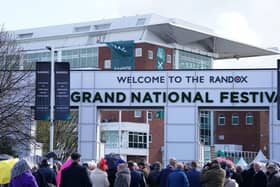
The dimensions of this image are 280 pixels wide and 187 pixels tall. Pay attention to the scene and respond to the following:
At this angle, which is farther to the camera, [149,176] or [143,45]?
[143,45]

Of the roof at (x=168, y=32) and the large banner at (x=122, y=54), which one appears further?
the roof at (x=168, y=32)

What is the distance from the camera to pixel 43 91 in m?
33.8

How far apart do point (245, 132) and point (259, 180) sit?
262 feet

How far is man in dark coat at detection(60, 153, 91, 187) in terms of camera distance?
15945 millimetres

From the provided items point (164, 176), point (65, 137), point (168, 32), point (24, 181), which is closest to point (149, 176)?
point (164, 176)

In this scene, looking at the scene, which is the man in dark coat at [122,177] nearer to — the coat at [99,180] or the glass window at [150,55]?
the coat at [99,180]

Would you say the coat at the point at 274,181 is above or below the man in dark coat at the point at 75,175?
below

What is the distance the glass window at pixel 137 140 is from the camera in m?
92.9

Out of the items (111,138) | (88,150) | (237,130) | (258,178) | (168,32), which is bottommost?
(111,138)

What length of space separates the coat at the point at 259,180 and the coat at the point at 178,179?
341 centimetres

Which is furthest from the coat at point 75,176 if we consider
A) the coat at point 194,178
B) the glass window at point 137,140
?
the glass window at point 137,140

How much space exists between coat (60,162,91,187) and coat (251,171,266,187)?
709cm

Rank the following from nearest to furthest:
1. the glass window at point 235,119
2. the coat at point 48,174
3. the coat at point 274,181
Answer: the coat at point 274,181
the coat at point 48,174
the glass window at point 235,119

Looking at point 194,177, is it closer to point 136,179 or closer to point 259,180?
point 136,179
